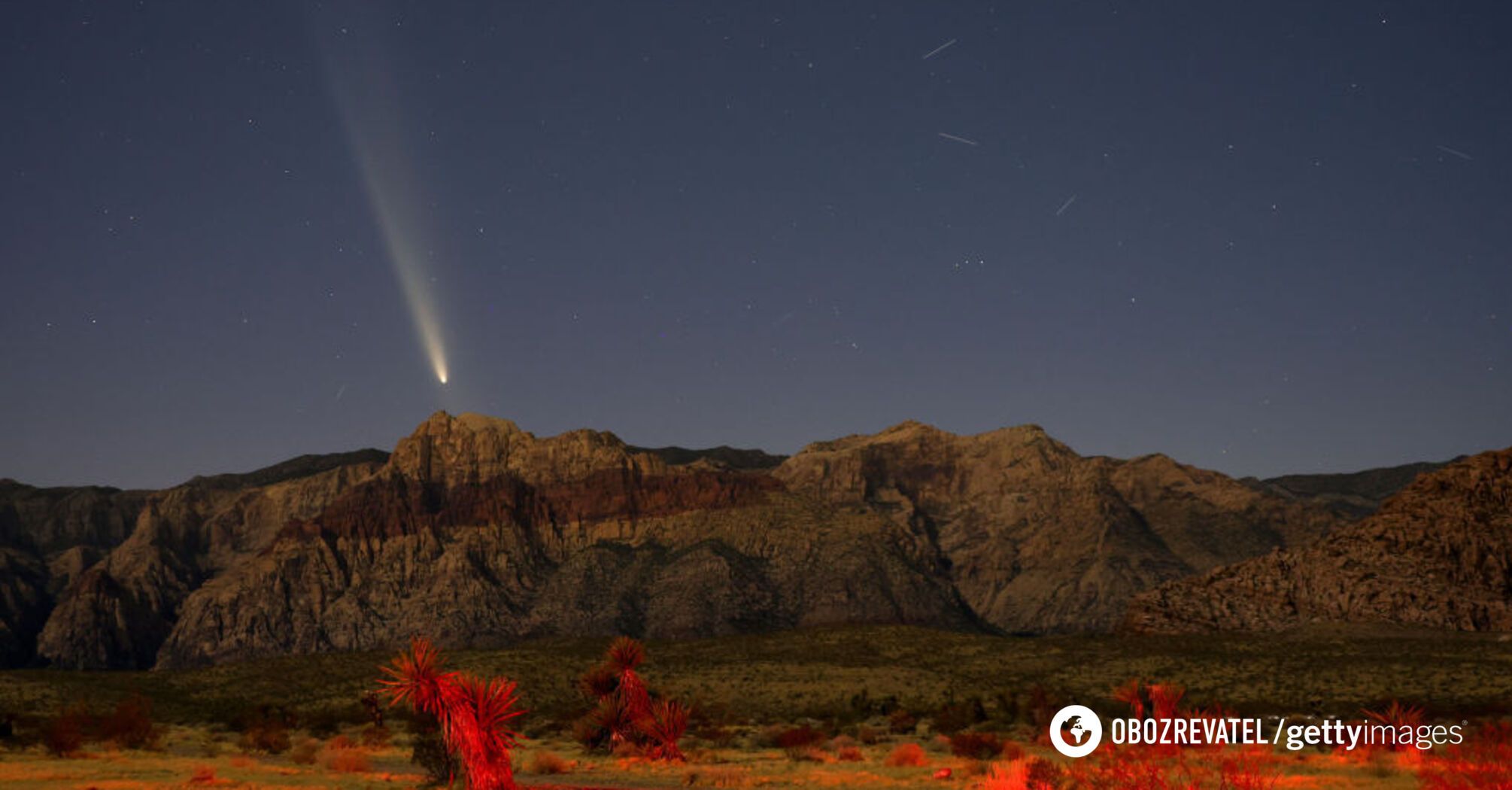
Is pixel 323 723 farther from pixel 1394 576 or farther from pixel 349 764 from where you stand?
pixel 1394 576

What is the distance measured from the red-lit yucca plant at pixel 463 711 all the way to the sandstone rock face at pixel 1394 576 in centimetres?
7892

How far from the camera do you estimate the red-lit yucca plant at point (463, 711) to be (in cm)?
2305

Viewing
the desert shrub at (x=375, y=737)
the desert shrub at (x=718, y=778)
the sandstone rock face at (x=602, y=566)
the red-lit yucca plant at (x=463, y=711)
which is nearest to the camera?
the red-lit yucca plant at (x=463, y=711)

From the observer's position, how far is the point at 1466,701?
183 ft

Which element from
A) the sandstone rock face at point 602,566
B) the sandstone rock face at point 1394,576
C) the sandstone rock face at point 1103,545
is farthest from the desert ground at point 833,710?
the sandstone rock face at point 1103,545

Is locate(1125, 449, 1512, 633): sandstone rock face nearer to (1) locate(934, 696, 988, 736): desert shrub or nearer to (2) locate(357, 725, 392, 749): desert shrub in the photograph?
(1) locate(934, 696, 988, 736): desert shrub

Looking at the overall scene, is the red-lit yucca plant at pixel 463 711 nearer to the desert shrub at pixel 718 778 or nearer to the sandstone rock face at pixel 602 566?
the desert shrub at pixel 718 778

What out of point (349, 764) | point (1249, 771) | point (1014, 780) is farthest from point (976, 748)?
point (349, 764)

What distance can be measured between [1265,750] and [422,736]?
24.1 meters

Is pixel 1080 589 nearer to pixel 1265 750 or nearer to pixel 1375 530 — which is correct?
pixel 1375 530

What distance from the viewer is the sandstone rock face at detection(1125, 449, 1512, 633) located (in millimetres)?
87312

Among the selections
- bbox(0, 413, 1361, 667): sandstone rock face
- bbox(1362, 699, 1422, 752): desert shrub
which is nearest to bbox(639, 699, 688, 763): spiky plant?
bbox(1362, 699, 1422, 752): desert shrub

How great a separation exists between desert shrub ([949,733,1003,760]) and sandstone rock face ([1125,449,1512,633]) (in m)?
58.5

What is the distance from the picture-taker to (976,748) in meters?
38.8
